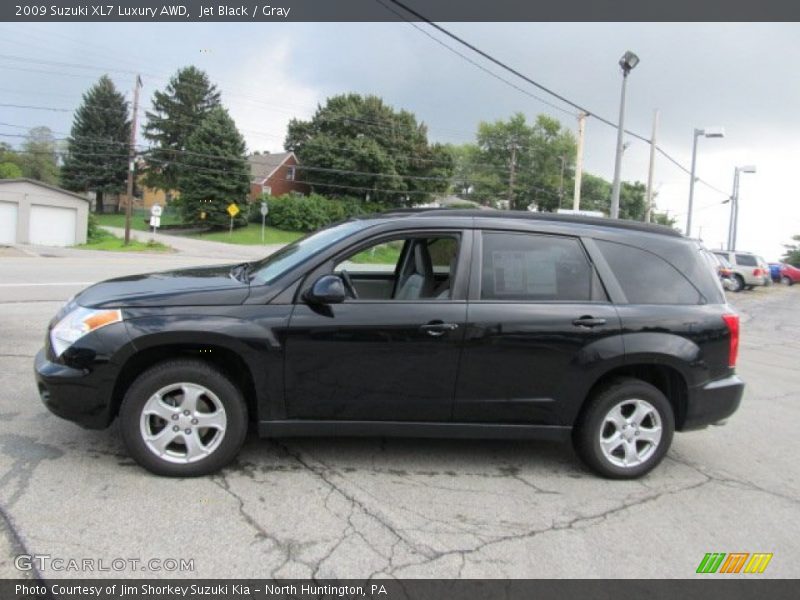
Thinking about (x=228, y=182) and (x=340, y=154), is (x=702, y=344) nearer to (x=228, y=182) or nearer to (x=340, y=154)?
(x=228, y=182)

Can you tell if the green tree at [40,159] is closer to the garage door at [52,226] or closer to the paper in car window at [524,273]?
the garage door at [52,226]

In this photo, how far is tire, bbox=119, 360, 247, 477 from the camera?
11.9 ft

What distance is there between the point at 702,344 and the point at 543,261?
1231 mm

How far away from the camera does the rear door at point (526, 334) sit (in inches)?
153

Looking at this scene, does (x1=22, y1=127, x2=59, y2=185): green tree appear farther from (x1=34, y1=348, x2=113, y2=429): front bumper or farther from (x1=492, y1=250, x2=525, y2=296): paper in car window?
(x1=492, y1=250, x2=525, y2=296): paper in car window

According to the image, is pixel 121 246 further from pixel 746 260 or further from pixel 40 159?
pixel 40 159

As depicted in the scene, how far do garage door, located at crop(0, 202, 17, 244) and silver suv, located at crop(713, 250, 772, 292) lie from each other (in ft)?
126

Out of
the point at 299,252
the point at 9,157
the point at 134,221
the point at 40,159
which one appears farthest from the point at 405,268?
the point at 40,159

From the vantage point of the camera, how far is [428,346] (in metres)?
3.82

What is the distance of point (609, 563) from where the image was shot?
10.2ft

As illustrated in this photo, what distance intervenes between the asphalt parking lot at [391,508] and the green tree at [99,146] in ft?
217

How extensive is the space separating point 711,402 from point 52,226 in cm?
4081
